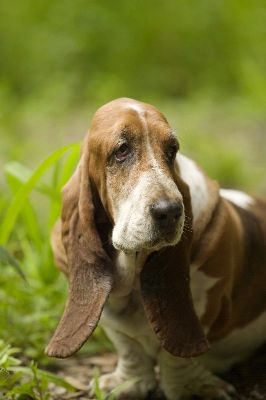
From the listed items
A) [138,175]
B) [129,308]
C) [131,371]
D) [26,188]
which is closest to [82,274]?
[129,308]

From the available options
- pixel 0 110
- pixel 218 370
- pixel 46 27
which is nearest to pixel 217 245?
pixel 218 370

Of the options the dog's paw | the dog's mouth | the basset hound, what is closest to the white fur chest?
the basset hound

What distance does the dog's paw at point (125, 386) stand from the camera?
3664 millimetres

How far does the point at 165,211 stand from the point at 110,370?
1.37 metres

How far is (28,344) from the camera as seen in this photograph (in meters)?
4.01

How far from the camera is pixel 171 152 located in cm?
312

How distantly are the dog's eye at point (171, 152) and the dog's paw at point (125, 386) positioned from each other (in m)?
1.05

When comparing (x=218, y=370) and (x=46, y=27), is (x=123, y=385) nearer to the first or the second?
(x=218, y=370)

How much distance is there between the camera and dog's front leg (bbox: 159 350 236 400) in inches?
140

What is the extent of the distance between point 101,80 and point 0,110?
1.77 m

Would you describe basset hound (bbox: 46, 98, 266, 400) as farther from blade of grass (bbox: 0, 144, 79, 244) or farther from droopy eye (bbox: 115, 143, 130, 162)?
blade of grass (bbox: 0, 144, 79, 244)

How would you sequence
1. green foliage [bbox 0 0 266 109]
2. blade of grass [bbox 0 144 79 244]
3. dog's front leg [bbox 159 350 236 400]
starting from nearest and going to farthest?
dog's front leg [bbox 159 350 236 400]
blade of grass [bbox 0 144 79 244]
green foliage [bbox 0 0 266 109]

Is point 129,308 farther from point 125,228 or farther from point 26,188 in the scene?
point 26,188

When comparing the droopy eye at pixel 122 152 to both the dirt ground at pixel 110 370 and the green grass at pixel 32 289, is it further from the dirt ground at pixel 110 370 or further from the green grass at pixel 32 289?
the dirt ground at pixel 110 370
